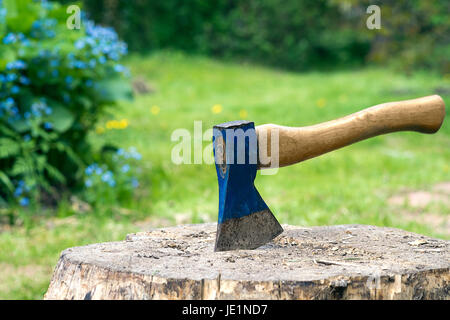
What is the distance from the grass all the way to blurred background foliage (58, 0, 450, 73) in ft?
14.7

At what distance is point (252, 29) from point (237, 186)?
42.2ft

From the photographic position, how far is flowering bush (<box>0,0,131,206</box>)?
380 centimetres

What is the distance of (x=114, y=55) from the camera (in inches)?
171

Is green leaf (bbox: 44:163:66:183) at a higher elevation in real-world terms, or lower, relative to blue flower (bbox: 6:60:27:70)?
lower

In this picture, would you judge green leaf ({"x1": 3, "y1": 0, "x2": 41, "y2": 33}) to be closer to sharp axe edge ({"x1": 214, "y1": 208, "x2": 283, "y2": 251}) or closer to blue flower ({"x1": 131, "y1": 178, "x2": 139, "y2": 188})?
blue flower ({"x1": 131, "y1": 178, "x2": 139, "y2": 188})

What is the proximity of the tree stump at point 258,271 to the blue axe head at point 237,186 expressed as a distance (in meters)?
0.06

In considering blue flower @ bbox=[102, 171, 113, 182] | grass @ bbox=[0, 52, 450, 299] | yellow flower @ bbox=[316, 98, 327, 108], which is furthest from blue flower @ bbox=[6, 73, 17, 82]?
yellow flower @ bbox=[316, 98, 327, 108]

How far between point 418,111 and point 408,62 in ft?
19.7

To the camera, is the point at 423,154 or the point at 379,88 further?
the point at 379,88

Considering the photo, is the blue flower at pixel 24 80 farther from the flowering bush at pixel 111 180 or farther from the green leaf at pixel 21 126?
the flowering bush at pixel 111 180

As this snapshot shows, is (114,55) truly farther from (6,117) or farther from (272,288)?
(272,288)

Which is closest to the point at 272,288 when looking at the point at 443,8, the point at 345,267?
the point at 345,267

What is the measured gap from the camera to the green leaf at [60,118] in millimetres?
3896

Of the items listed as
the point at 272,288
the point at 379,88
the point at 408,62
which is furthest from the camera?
the point at 379,88
